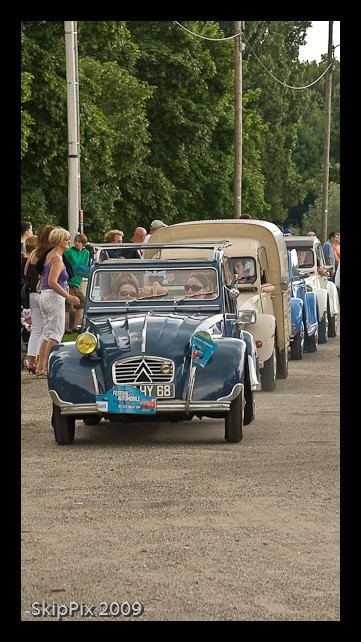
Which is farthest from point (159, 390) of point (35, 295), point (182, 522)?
point (35, 295)

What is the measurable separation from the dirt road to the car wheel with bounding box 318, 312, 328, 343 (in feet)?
40.4

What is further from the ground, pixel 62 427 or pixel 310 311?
pixel 62 427

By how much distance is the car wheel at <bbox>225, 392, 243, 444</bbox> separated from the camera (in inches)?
545

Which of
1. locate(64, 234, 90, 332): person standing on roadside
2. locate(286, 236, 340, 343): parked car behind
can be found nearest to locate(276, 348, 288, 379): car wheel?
locate(64, 234, 90, 332): person standing on roadside

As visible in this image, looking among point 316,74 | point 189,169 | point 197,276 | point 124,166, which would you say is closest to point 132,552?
point 197,276

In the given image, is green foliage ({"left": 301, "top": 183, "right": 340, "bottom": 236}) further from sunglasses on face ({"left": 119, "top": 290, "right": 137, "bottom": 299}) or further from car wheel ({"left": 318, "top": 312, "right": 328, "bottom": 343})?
sunglasses on face ({"left": 119, "top": 290, "right": 137, "bottom": 299})

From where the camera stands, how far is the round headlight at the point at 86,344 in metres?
14.0

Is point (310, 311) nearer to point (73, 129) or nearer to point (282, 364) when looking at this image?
point (282, 364)

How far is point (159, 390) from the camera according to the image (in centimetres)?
1377

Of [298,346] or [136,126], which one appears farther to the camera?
[136,126]

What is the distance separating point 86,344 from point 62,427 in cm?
66
